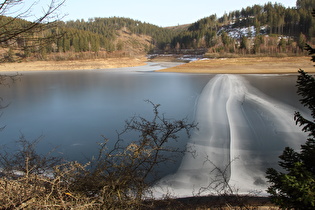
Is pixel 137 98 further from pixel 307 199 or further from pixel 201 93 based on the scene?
pixel 307 199

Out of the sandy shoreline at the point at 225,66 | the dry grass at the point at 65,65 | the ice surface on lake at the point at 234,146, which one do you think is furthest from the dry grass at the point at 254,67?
the ice surface on lake at the point at 234,146

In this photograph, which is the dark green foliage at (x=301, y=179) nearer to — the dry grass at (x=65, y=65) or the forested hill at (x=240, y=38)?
the forested hill at (x=240, y=38)

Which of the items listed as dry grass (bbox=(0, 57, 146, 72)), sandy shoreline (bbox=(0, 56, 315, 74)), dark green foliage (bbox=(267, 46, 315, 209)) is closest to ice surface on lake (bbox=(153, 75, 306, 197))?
dark green foliage (bbox=(267, 46, 315, 209))

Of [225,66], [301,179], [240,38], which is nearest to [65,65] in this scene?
[225,66]

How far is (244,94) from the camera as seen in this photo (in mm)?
14609

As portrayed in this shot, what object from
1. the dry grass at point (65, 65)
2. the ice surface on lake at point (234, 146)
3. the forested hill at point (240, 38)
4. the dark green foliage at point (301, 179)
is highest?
the forested hill at point (240, 38)

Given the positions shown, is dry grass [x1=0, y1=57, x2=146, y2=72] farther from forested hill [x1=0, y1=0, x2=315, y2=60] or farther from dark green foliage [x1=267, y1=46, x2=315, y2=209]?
dark green foliage [x1=267, y1=46, x2=315, y2=209]

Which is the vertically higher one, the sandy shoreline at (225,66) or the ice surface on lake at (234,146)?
the sandy shoreline at (225,66)

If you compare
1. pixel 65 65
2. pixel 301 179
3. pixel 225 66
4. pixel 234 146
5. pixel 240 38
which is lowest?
pixel 234 146

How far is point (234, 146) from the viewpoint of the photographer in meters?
6.92

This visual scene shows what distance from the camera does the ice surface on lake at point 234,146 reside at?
202 inches

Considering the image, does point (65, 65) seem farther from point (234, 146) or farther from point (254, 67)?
point (234, 146)

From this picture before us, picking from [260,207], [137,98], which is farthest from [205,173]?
[137,98]

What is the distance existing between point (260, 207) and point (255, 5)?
105552mm
